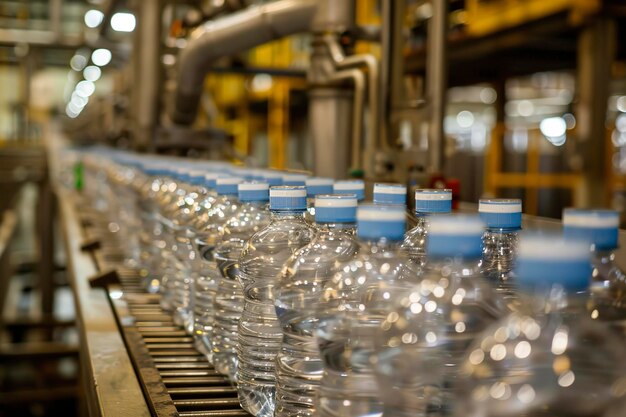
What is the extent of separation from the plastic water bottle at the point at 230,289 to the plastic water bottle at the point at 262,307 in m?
0.09

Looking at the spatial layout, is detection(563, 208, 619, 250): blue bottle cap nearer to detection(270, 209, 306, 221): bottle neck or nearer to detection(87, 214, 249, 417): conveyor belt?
detection(270, 209, 306, 221): bottle neck

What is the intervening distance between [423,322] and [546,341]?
236 mm

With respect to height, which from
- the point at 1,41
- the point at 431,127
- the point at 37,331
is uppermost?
the point at 1,41

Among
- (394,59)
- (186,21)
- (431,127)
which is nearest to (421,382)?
(431,127)

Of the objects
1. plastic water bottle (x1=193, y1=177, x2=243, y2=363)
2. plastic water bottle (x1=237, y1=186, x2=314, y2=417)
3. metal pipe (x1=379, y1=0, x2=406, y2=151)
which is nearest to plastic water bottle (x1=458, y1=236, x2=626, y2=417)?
plastic water bottle (x1=237, y1=186, x2=314, y2=417)

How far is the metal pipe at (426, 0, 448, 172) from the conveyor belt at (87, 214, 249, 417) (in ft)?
3.88

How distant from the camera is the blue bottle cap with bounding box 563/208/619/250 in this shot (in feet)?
2.98

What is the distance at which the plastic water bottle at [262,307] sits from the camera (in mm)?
1553

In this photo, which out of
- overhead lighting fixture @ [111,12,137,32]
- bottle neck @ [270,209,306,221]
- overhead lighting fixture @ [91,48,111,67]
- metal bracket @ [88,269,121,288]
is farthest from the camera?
overhead lighting fixture @ [91,48,111,67]

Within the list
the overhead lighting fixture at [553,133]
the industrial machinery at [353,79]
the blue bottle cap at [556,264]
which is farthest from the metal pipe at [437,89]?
the overhead lighting fixture at [553,133]

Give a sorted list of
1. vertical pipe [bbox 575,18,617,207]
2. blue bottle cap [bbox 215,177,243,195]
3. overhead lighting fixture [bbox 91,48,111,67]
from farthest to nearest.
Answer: overhead lighting fixture [bbox 91,48,111,67] → vertical pipe [bbox 575,18,617,207] → blue bottle cap [bbox 215,177,243,195]

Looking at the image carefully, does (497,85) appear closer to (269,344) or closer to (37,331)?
(37,331)

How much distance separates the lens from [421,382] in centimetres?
101

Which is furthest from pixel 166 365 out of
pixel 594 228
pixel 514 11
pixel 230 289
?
pixel 514 11
